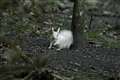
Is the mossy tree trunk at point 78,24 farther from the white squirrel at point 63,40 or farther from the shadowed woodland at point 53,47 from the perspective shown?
the white squirrel at point 63,40

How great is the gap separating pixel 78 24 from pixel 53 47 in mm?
861

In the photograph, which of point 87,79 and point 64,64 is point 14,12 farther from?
point 64,64

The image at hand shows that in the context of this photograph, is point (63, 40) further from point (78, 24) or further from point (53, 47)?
point (78, 24)

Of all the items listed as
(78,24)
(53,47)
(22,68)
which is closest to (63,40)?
(53,47)

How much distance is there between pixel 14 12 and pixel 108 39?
8.28m

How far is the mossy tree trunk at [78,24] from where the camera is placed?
34.3ft

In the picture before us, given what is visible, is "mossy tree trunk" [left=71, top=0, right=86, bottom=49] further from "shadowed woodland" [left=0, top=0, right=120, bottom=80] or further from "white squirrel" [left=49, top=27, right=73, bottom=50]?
"white squirrel" [left=49, top=27, right=73, bottom=50]

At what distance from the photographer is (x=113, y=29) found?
1614cm

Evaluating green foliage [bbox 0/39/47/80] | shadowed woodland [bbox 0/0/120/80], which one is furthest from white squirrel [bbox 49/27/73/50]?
green foliage [bbox 0/39/47/80]

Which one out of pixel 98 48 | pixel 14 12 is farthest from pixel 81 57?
pixel 14 12

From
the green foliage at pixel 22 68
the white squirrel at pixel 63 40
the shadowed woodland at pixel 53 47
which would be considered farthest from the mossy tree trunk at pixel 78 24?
the green foliage at pixel 22 68

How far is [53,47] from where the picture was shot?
10914 mm

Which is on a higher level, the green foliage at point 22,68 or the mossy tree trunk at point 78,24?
the mossy tree trunk at point 78,24

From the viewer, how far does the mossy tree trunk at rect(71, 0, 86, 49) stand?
34.3 feet
